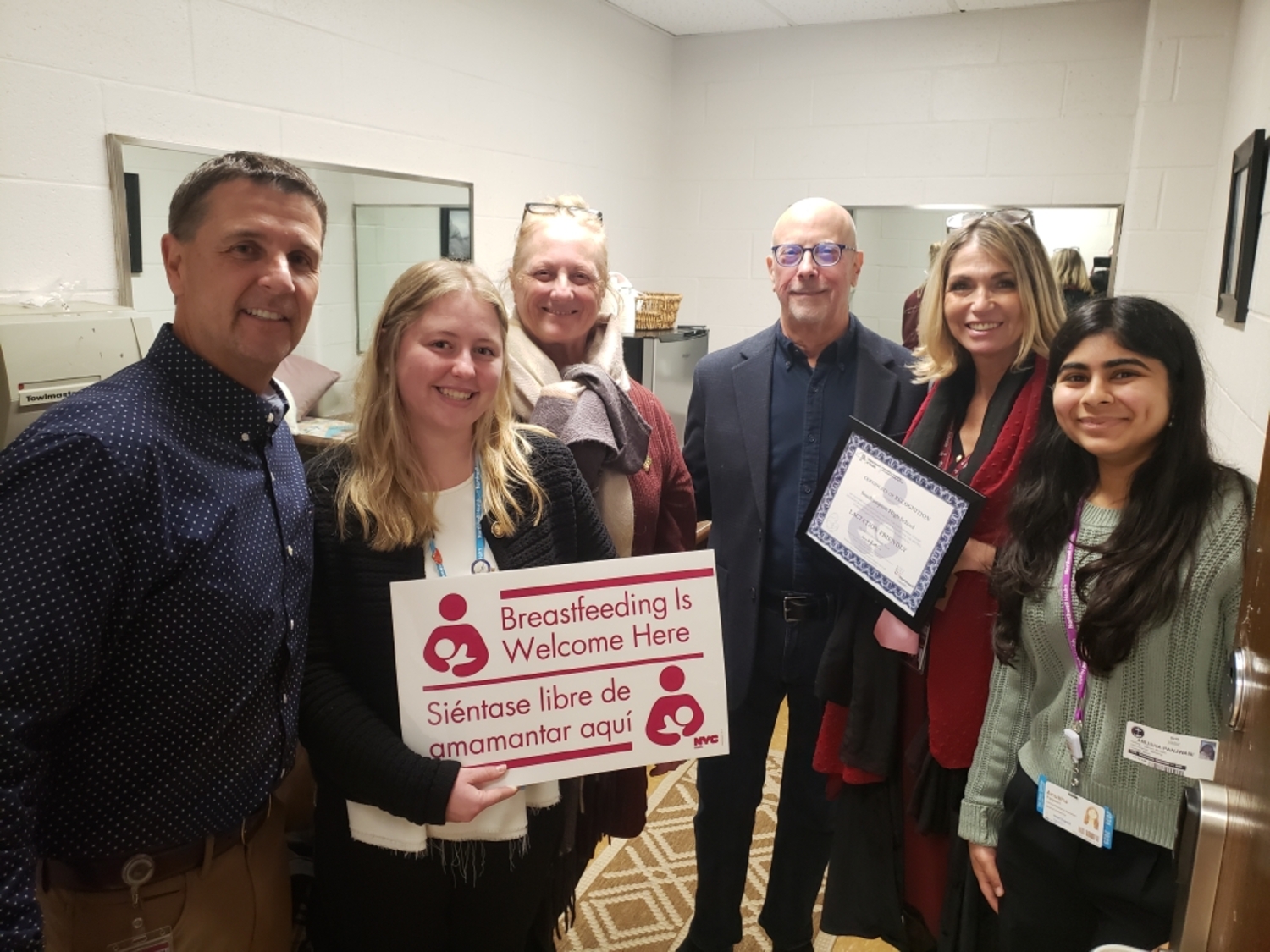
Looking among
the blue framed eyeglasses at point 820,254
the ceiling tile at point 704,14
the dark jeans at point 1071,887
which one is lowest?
the dark jeans at point 1071,887

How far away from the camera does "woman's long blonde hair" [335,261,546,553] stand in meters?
1.33

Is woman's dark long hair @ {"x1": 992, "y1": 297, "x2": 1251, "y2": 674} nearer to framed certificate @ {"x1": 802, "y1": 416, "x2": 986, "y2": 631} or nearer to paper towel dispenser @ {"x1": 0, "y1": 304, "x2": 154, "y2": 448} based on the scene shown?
framed certificate @ {"x1": 802, "y1": 416, "x2": 986, "y2": 631}

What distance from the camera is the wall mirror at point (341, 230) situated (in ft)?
6.59

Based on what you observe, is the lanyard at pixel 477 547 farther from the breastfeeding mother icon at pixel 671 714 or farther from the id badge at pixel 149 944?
the id badge at pixel 149 944

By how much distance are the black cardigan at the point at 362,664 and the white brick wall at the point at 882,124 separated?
322 centimetres

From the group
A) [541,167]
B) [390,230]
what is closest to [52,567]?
[390,230]

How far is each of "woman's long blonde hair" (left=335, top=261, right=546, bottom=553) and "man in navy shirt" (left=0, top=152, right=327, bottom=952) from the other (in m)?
0.10

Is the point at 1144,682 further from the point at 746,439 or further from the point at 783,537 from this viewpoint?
the point at 746,439

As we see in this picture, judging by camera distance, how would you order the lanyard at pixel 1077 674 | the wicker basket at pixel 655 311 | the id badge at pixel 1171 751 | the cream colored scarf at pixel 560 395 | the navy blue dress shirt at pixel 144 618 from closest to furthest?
1. the navy blue dress shirt at pixel 144 618
2. the id badge at pixel 1171 751
3. the lanyard at pixel 1077 674
4. the cream colored scarf at pixel 560 395
5. the wicker basket at pixel 655 311

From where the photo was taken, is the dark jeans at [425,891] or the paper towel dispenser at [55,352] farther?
the paper towel dispenser at [55,352]

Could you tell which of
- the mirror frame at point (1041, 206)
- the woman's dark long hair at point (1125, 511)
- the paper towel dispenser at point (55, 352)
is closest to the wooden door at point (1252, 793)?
the woman's dark long hair at point (1125, 511)

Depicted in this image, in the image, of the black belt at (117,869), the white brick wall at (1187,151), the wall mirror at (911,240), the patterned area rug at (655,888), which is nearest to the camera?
the black belt at (117,869)

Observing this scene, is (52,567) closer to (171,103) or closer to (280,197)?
(280,197)

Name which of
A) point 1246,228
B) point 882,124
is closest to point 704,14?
point 882,124
